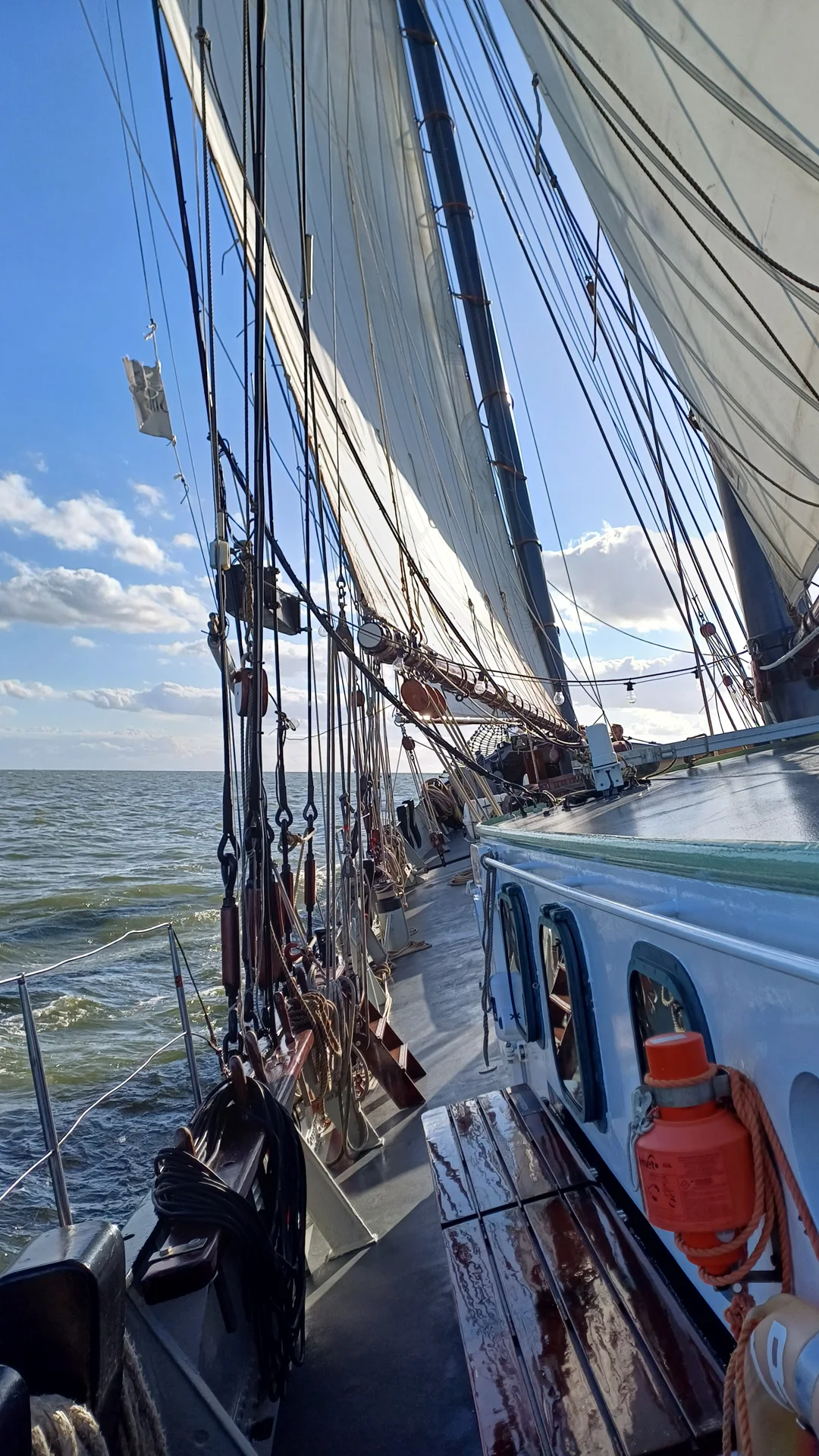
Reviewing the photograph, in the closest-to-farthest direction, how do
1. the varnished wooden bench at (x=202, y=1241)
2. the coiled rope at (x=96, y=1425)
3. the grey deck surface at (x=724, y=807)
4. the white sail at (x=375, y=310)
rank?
the coiled rope at (x=96, y=1425), the grey deck surface at (x=724, y=807), the varnished wooden bench at (x=202, y=1241), the white sail at (x=375, y=310)

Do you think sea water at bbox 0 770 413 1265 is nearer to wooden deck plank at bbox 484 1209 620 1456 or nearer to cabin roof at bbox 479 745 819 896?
wooden deck plank at bbox 484 1209 620 1456

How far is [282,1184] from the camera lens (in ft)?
9.64

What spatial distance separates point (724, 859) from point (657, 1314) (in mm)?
1492

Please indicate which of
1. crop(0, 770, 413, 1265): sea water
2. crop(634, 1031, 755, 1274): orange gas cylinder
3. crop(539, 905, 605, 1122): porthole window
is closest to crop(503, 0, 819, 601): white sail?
crop(539, 905, 605, 1122): porthole window

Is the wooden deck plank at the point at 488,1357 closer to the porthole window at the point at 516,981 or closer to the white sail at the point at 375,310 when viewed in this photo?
the porthole window at the point at 516,981

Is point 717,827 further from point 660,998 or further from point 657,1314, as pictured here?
point 657,1314

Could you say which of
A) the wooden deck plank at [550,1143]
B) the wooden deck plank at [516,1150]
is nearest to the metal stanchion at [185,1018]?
the wooden deck plank at [516,1150]

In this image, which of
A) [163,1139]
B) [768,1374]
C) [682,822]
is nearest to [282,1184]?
[682,822]

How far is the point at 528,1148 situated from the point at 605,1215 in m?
0.62

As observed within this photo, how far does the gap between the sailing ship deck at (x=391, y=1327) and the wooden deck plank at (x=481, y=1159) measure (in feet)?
0.47

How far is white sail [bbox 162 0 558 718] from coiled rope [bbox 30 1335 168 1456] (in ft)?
14.9

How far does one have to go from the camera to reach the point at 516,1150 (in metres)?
3.21

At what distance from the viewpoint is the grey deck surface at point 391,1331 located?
250 cm

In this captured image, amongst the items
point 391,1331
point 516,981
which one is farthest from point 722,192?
point 391,1331
